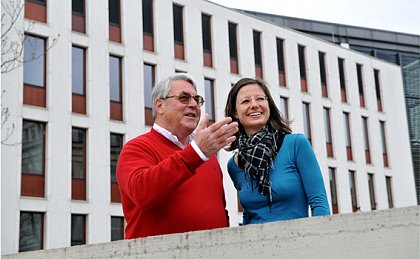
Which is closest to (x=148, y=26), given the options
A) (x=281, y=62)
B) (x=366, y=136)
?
(x=281, y=62)

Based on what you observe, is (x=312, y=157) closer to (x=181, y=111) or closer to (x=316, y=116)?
(x=181, y=111)

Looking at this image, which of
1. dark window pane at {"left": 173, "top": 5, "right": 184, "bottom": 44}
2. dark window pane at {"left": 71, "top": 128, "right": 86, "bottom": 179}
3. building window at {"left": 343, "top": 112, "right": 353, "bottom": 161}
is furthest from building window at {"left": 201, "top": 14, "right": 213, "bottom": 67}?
building window at {"left": 343, "top": 112, "right": 353, "bottom": 161}

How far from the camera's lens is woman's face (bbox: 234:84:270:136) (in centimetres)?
319

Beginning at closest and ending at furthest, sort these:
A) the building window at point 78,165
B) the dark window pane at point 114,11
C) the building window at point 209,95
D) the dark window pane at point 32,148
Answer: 1. the dark window pane at point 32,148
2. the building window at point 78,165
3. the dark window pane at point 114,11
4. the building window at point 209,95

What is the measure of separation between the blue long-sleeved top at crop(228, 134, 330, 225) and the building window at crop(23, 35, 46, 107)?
16.9m

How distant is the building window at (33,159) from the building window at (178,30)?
21.3ft

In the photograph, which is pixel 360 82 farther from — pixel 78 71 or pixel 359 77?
pixel 78 71

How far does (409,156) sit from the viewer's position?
1272 inches

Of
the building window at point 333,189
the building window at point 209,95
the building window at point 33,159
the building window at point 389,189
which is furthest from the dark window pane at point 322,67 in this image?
the building window at point 33,159

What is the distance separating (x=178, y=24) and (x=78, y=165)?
23.4 ft

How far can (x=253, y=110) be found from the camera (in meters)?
3.21

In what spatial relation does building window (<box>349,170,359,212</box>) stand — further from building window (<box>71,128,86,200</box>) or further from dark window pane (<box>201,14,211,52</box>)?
building window (<box>71,128,86,200</box>)

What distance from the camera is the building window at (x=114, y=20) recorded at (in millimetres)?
21797

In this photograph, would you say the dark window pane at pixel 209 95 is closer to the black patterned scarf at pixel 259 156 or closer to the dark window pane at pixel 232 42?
the dark window pane at pixel 232 42
